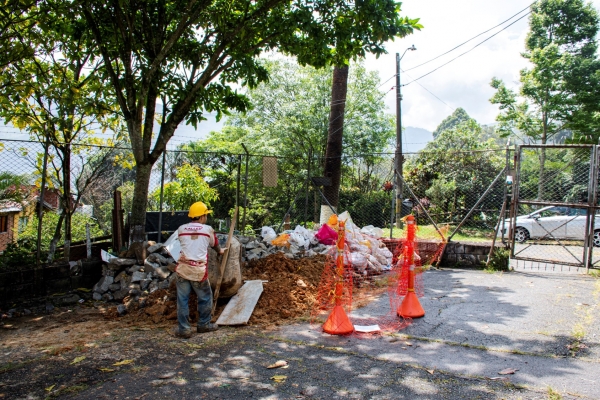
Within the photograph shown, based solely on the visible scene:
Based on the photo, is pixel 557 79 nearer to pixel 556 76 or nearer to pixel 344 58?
pixel 556 76

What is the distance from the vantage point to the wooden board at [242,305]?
592 cm

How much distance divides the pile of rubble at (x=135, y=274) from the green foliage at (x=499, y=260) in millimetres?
6599

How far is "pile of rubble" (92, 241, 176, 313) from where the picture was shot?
285 inches

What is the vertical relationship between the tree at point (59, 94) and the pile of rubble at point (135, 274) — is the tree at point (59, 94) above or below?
above

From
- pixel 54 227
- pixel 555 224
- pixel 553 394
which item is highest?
pixel 555 224

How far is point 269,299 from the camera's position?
6.63m

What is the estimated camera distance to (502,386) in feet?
12.8

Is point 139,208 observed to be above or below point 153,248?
above

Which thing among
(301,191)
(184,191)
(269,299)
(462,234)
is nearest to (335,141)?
(301,191)

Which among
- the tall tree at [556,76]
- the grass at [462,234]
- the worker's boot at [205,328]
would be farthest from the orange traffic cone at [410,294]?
the tall tree at [556,76]

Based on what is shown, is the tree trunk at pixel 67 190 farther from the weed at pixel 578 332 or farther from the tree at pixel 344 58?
the weed at pixel 578 332

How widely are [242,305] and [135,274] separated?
2.28 meters

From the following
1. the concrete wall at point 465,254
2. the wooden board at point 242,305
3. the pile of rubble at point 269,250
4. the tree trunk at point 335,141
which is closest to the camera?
the wooden board at point 242,305

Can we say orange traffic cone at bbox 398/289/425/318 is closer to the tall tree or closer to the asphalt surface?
the asphalt surface
